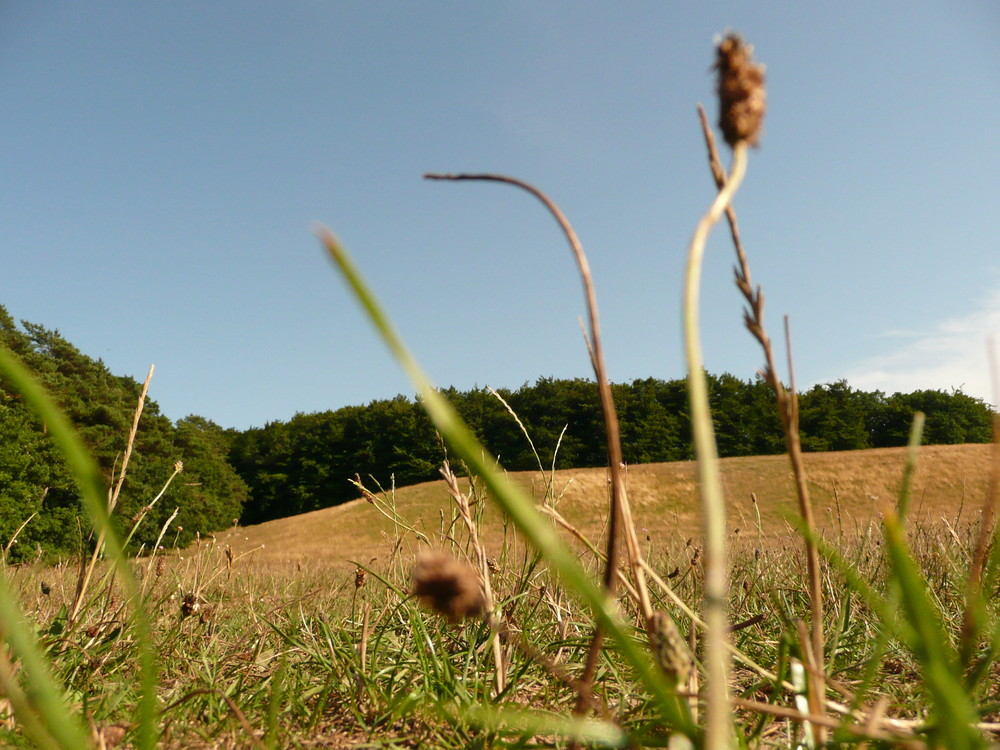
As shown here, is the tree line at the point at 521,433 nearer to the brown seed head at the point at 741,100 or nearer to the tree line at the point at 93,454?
the tree line at the point at 93,454

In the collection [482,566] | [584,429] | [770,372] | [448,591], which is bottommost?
[482,566]

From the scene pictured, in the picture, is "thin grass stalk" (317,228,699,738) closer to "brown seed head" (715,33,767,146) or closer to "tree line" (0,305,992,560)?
"brown seed head" (715,33,767,146)

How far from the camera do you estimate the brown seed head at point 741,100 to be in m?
0.31

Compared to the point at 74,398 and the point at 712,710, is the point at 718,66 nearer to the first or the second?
the point at 712,710

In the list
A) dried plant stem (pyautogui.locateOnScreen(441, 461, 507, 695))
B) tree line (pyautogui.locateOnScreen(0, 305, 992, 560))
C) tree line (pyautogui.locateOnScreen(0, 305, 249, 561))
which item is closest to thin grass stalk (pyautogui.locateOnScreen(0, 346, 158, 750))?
dried plant stem (pyautogui.locateOnScreen(441, 461, 507, 695))

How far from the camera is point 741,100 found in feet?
1.03

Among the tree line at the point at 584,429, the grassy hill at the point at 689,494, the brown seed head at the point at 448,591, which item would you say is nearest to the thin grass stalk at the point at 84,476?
the brown seed head at the point at 448,591

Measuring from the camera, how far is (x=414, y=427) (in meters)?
32.1

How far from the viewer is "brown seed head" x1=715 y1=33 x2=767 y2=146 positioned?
31 cm

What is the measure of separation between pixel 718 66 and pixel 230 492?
31.3 metres

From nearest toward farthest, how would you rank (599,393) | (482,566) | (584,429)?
(599,393) → (482,566) → (584,429)

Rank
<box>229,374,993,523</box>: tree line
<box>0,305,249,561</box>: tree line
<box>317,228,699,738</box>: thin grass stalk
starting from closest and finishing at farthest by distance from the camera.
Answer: <box>317,228,699,738</box>: thin grass stalk → <box>0,305,249,561</box>: tree line → <box>229,374,993,523</box>: tree line

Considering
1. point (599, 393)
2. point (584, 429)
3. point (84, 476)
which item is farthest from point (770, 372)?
point (584, 429)

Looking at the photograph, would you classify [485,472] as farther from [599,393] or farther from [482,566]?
[482,566]
